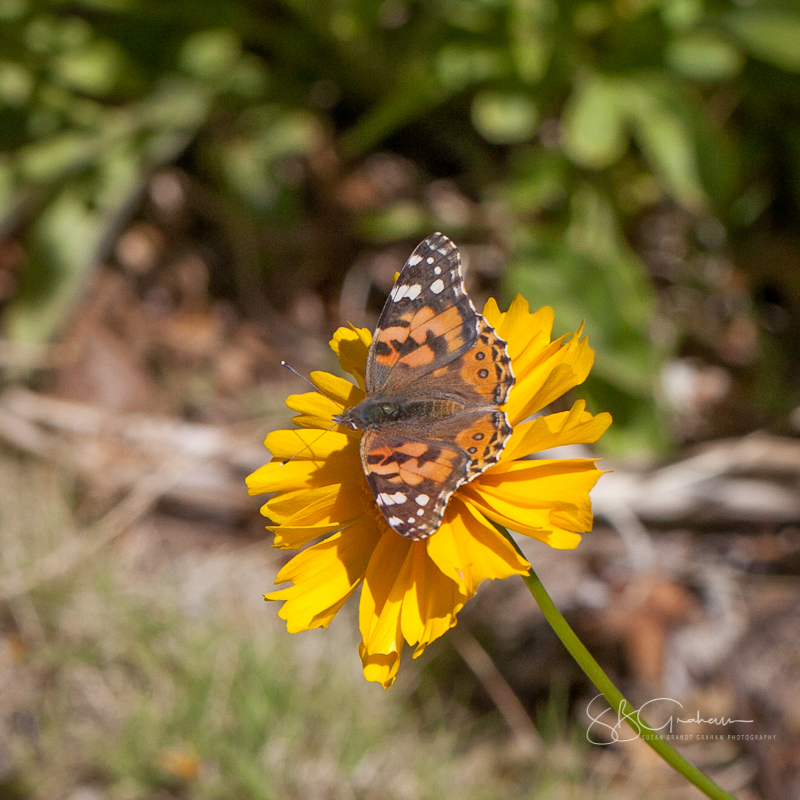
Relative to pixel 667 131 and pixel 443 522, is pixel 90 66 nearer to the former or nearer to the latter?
pixel 667 131

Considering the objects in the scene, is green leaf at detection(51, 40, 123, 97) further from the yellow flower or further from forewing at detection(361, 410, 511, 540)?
forewing at detection(361, 410, 511, 540)

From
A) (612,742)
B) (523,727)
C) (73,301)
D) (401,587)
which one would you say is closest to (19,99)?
(73,301)

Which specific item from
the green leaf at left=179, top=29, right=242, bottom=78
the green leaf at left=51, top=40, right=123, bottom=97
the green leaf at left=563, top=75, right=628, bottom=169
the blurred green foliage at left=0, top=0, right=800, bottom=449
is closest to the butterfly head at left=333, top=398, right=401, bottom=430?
the blurred green foliage at left=0, top=0, right=800, bottom=449

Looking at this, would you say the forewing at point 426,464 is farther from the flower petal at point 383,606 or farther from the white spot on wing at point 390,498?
the flower petal at point 383,606

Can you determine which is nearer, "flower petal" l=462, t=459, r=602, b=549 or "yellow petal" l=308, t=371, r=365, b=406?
"flower petal" l=462, t=459, r=602, b=549

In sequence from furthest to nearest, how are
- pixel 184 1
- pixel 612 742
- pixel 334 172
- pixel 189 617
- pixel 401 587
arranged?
pixel 334 172 → pixel 184 1 → pixel 189 617 → pixel 612 742 → pixel 401 587

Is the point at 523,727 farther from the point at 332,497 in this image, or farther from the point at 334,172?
the point at 334,172
